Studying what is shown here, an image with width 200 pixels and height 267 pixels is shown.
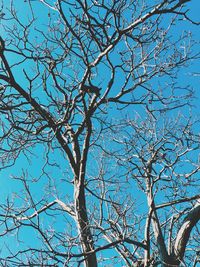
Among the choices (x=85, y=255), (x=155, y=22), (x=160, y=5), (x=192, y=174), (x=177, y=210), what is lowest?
(x=85, y=255)

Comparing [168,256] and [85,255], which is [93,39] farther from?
[168,256]

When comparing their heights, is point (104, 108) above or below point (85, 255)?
above

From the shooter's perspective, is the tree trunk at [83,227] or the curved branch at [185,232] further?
the curved branch at [185,232]

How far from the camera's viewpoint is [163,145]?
7.02 meters

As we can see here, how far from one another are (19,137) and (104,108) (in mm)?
1518

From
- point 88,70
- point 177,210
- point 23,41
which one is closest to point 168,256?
point 177,210

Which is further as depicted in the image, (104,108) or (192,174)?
(192,174)

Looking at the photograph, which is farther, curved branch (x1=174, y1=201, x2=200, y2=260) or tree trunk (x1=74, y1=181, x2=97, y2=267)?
curved branch (x1=174, y1=201, x2=200, y2=260)

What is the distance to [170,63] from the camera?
6.04 meters

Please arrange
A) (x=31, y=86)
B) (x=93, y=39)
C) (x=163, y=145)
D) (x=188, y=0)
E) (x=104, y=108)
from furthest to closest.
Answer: (x=163, y=145) → (x=104, y=108) → (x=93, y=39) → (x=31, y=86) → (x=188, y=0)

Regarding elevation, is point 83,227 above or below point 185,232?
above

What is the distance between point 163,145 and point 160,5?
3.09 metres

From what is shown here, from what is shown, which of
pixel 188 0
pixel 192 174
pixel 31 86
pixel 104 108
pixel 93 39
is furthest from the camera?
pixel 192 174

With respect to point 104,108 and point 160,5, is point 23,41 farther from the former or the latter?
point 160,5
